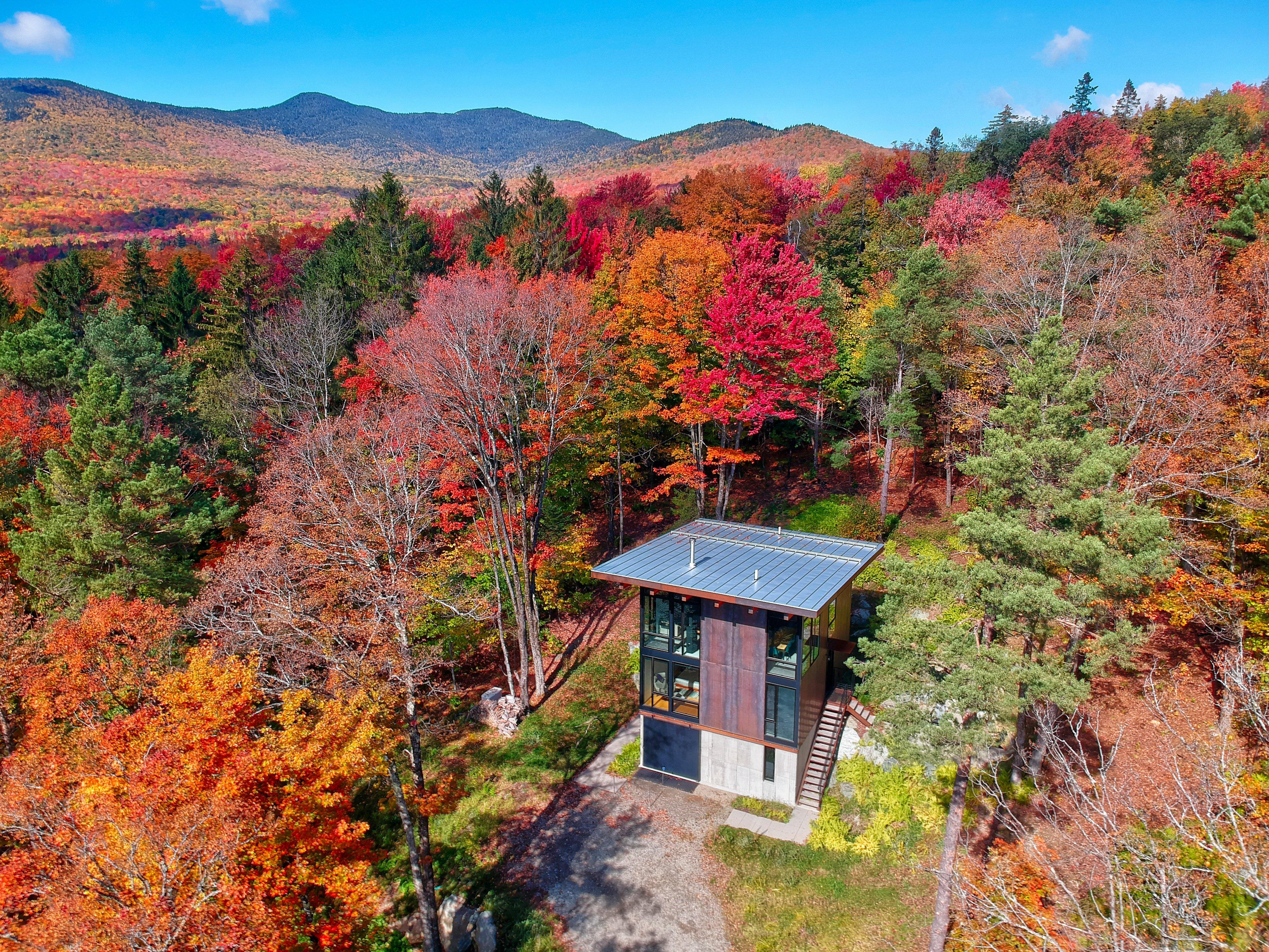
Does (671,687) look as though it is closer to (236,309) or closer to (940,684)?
(940,684)

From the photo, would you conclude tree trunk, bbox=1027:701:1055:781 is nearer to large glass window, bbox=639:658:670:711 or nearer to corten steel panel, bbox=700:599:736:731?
corten steel panel, bbox=700:599:736:731

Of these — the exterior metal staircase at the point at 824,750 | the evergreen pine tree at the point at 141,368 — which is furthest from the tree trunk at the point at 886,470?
the evergreen pine tree at the point at 141,368

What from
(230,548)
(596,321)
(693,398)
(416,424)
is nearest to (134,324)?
(230,548)

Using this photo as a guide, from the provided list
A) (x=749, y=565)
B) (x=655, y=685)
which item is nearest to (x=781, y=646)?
(x=749, y=565)

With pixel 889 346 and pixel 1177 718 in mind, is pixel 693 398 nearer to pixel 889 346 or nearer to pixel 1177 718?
pixel 889 346

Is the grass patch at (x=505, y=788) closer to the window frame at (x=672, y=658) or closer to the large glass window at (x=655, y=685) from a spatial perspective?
the large glass window at (x=655, y=685)

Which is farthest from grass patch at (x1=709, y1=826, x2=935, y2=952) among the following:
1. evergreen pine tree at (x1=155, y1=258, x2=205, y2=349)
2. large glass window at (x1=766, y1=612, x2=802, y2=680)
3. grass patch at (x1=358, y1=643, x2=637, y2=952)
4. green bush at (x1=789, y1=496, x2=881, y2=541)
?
evergreen pine tree at (x1=155, y1=258, x2=205, y2=349)
